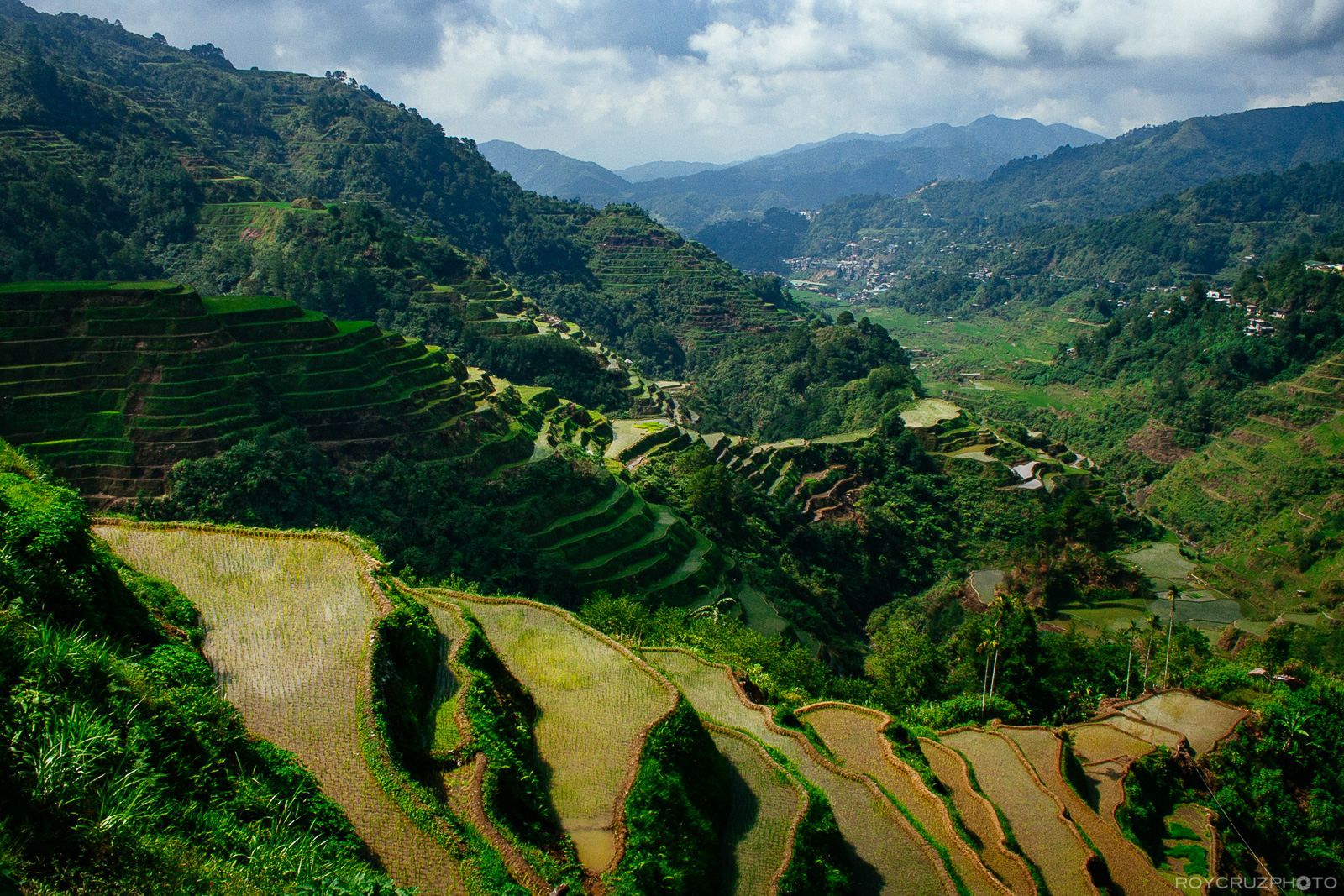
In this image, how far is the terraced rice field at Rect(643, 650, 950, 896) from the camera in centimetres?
1183

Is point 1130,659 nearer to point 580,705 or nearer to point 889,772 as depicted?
point 889,772

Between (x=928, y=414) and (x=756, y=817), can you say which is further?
(x=928, y=414)

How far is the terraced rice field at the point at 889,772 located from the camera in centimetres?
1242

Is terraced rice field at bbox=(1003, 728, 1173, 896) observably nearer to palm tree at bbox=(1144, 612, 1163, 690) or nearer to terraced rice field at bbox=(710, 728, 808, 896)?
terraced rice field at bbox=(710, 728, 808, 896)

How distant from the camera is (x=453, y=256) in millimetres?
56156

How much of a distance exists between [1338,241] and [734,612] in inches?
3795

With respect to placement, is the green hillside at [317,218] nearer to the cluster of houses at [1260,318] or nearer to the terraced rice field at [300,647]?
the terraced rice field at [300,647]

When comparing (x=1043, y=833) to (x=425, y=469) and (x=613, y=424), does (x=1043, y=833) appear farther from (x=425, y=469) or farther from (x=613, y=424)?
(x=613, y=424)

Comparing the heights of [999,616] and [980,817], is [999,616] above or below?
above

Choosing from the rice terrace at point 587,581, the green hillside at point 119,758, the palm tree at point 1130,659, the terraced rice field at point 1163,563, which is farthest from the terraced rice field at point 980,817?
the terraced rice field at point 1163,563

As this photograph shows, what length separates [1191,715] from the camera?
2078cm

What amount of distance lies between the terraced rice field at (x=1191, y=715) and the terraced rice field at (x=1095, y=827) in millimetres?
4311

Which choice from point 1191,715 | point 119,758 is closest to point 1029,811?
point 1191,715

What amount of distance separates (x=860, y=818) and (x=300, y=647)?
9.18 meters
